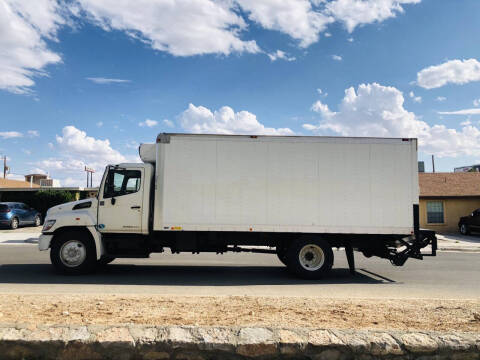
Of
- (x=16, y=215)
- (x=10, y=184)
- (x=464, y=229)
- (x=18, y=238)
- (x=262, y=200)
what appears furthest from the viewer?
(x=10, y=184)

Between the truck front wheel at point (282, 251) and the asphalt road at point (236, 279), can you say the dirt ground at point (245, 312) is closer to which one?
the asphalt road at point (236, 279)

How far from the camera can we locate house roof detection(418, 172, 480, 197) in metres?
25.1

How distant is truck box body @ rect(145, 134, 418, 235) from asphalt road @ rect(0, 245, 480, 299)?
1203 mm

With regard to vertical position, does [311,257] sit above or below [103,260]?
above

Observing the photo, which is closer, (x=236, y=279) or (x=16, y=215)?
(x=236, y=279)

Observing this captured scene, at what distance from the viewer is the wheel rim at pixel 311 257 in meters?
8.88

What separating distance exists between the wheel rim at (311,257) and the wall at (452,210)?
18603 mm

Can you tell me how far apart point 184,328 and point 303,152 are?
5.83m

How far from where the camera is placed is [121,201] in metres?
9.02

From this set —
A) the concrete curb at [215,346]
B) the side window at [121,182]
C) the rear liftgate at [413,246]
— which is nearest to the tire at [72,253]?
the side window at [121,182]

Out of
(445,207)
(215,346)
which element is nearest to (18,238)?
(215,346)

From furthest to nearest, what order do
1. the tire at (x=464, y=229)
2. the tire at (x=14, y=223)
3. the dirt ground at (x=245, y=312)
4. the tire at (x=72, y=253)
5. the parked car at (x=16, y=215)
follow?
the tire at (x=464, y=229) → the tire at (x=14, y=223) → the parked car at (x=16, y=215) → the tire at (x=72, y=253) → the dirt ground at (x=245, y=312)

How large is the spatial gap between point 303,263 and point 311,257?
0.26 meters

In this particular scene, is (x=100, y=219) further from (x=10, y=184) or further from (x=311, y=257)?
(x=10, y=184)
